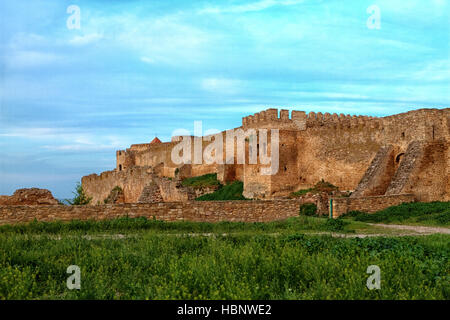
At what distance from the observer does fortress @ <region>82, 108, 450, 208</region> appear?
20328mm

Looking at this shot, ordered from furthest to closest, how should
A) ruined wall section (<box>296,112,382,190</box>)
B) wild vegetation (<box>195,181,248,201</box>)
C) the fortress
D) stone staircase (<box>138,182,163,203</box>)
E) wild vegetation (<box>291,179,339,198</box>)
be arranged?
1. wild vegetation (<box>195,181,248,201</box>)
2. wild vegetation (<box>291,179,339,198</box>)
3. ruined wall section (<box>296,112,382,190</box>)
4. stone staircase (<box>138,182,163,203</box>)
5. the fortress

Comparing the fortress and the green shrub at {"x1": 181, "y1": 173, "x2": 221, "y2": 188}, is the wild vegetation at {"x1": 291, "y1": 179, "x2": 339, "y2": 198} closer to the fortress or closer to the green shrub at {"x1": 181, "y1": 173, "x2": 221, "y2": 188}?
the fortress

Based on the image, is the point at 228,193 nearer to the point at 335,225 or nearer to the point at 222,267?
the point at 335,225

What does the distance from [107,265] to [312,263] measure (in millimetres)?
3394

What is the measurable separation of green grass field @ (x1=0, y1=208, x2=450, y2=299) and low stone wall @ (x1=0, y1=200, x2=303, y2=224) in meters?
3.01

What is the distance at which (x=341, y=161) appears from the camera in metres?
25.0

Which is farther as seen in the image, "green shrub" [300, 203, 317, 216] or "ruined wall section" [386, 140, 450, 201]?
"ruined wall section" [386, 140, 450, 201]

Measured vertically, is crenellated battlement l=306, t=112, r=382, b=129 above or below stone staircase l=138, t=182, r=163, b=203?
above

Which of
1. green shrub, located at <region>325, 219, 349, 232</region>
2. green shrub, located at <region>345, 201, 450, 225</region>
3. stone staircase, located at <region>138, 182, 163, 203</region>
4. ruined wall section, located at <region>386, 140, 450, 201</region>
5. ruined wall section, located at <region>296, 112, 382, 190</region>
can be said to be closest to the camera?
green shrub, located at <region>325, 219, 349, 232</region>

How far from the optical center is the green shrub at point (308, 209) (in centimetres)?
1631

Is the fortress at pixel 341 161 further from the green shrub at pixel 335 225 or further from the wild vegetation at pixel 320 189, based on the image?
the green shrub at pixel 335 225

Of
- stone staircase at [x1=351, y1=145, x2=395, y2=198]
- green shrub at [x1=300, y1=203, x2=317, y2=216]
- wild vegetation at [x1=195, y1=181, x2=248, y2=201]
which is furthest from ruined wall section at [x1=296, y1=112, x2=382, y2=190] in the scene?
green shrub at [x1=300, y1=203, x2=317, y2=216]

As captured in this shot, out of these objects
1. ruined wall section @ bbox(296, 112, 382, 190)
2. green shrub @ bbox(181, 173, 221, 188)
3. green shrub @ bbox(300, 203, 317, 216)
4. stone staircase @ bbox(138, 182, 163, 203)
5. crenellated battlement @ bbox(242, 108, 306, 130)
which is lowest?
green shrub @ bbox(300, 203, 317, 216)
